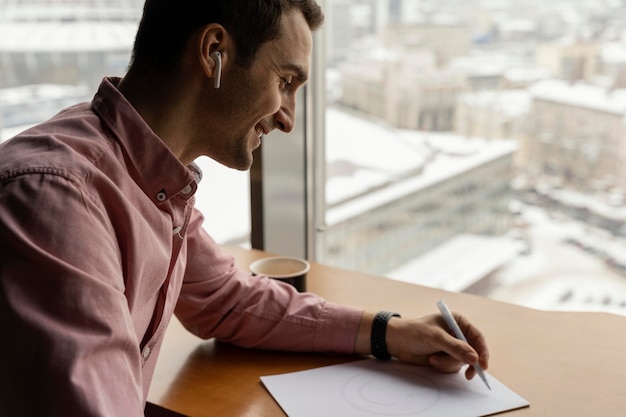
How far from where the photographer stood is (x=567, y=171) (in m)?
1.73

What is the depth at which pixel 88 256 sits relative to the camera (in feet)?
2.34

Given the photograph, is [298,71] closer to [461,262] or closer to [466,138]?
[466,138]

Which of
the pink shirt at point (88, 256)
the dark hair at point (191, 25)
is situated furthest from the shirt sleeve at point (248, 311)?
the dark hair at point (191, 25)

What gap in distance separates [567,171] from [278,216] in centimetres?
70

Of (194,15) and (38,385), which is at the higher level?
(194,15)

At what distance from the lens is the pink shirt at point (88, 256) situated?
2.15ft

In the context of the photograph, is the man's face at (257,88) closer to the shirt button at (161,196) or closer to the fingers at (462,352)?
the shirt button at (161,196)

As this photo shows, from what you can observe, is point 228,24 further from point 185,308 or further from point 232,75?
point 185,308

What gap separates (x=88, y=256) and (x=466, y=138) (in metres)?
1.32

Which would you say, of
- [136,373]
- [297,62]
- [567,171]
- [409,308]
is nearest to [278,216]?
[409,308]

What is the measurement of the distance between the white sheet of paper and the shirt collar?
342mm

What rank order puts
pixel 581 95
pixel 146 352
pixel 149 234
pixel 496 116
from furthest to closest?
pixel 496 116 < pixel 581 95 < pixel 146 352 < pixel 149 234

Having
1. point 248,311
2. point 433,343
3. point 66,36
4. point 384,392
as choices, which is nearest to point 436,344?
point 433,343

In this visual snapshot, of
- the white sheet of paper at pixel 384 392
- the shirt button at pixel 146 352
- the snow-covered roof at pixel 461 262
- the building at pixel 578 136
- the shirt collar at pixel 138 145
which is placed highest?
the shirt collar at pixel 138 145
